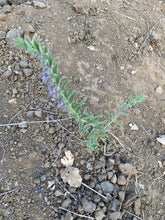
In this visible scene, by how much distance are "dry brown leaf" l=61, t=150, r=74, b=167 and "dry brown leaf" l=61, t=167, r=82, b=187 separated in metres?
0.06

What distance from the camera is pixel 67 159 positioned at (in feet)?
9.70

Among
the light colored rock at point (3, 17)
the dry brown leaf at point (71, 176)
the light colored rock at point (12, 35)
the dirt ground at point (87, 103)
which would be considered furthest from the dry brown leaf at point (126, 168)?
the light colored rock at point (3, 17)

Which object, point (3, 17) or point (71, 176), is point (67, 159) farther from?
point (3, 17)

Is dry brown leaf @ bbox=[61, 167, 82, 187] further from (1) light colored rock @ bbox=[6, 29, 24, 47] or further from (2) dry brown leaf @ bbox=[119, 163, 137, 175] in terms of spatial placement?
(1) light colored rock @ bbox=[6, 29, 24, 47]

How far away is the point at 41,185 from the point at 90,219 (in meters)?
0.79

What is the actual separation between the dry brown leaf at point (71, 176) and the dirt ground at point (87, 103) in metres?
0.08

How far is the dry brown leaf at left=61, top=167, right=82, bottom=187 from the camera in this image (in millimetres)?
2803

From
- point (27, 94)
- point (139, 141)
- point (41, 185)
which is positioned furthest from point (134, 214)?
point (27, 94)

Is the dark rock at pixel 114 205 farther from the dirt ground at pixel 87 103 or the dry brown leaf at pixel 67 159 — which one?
the dry brown leaf at pixel 67 159

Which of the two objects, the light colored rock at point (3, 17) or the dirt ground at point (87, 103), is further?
the light colored rock at point (3, 17)

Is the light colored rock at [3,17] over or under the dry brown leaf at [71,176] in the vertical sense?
over

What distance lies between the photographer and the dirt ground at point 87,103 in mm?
2734

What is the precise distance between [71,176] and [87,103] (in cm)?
127

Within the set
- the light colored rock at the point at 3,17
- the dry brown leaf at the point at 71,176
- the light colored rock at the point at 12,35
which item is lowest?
the dry brown leaf at the point at 71,176
